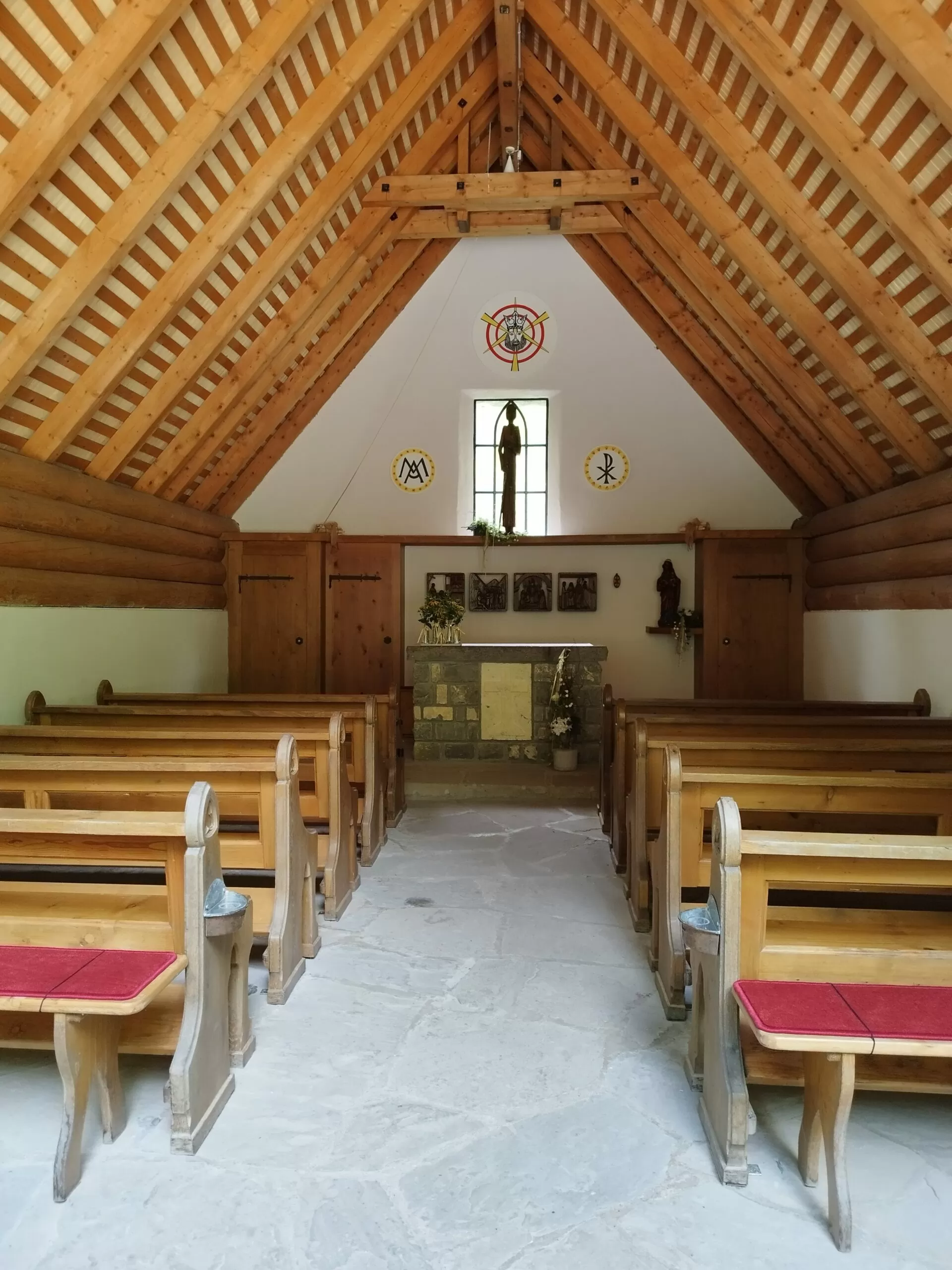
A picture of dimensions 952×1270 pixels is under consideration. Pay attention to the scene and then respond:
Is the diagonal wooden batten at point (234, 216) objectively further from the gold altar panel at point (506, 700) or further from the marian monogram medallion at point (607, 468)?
the marian monogram medallion at point (607, 468)

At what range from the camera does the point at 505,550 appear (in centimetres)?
972

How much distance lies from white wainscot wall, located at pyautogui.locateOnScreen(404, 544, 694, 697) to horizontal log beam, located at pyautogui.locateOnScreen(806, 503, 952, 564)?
1539 millimetres

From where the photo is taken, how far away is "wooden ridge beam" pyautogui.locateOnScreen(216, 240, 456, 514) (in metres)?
9.37

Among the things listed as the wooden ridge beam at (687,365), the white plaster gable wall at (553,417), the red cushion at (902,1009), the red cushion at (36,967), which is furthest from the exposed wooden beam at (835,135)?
the red cushion at (36,967)

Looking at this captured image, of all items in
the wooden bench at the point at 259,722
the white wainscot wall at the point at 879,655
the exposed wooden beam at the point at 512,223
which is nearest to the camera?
the wooden bench at the point at 259,722

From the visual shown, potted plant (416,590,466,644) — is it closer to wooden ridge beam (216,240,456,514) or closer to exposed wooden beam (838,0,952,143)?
wooden ridge beam (216,240,456,514)

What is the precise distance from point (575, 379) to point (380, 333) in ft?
7.52

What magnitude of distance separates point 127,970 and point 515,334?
8.51 m

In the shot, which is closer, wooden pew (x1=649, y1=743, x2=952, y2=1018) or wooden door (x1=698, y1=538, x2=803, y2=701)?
wooden pew (x1=649, y1=743, x2=952, y2=1018)

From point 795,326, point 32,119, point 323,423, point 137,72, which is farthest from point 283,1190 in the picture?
point 323,423

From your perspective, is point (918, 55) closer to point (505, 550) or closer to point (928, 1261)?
point (928, 1261)

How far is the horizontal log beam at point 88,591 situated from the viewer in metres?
5.62

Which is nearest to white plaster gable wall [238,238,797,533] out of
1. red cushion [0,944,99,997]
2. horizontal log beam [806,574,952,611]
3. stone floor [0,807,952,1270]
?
horizontal log beam [806,574,952,611]

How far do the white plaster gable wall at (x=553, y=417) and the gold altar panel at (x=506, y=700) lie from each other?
7.30 feet
